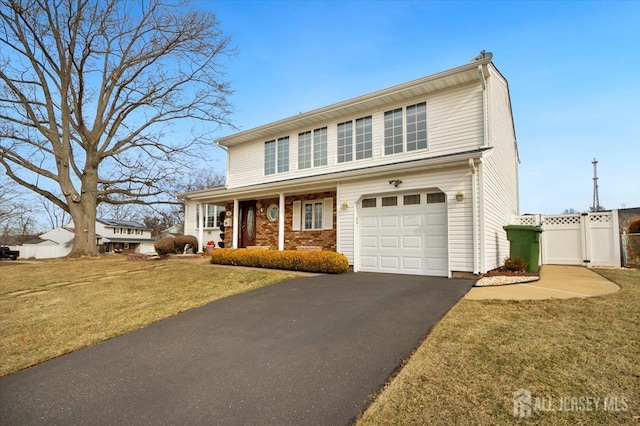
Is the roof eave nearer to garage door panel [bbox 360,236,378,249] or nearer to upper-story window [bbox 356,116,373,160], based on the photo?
upper-story window [bbox 356,116,373,160]

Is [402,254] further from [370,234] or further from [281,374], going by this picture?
[281,374]

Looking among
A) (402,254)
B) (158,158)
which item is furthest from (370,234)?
(158,158)

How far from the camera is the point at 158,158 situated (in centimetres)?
1998

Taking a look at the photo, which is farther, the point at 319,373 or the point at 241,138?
the point at 241,138

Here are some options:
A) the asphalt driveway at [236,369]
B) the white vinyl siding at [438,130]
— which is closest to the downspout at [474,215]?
the white vinyl siding at [438,130]

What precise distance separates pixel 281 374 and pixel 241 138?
45.2 feet

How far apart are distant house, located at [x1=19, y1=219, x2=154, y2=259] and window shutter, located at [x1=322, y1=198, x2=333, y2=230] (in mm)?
35704

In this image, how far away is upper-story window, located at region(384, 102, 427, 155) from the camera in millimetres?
10867

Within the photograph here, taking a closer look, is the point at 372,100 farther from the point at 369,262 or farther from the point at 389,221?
the point at 369,262

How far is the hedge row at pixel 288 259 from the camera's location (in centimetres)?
991

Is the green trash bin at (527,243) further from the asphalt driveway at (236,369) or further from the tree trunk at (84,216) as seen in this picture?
the tree trunk at (84,216)

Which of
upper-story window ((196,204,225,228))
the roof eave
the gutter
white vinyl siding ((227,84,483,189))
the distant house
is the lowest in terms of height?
the distant house

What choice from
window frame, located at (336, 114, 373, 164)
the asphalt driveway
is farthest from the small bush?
window frame, located at (336, 114, 373, 164)

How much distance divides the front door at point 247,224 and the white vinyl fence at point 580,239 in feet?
38.2
